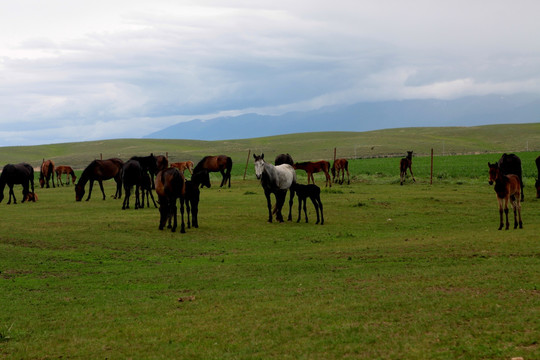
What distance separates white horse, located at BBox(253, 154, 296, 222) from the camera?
2056 cm

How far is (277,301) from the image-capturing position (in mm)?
9047

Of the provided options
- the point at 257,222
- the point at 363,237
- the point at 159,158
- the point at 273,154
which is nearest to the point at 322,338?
the point at 363,237

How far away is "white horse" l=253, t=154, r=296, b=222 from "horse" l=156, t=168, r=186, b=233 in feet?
9.88

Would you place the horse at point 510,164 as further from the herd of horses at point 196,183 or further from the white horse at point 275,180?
the white horse at point 275,180

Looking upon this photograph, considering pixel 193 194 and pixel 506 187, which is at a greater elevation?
pixel 506 187

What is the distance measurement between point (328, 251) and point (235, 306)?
5.82 metres

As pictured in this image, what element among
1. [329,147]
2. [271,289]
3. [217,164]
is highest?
[329,147]

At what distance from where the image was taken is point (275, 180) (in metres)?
21.1

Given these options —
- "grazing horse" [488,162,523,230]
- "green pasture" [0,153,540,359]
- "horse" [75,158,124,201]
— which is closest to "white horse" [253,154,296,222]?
"green pasture" [0,153,540,359]

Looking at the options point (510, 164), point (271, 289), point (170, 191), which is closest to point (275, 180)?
point (170, 191)

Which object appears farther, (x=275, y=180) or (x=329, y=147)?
(x=329, y=147)

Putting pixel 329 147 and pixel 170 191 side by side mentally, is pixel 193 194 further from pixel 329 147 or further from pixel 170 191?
pixel 329 147

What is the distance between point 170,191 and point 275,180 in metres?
4.31

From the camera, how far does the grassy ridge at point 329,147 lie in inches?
3666
